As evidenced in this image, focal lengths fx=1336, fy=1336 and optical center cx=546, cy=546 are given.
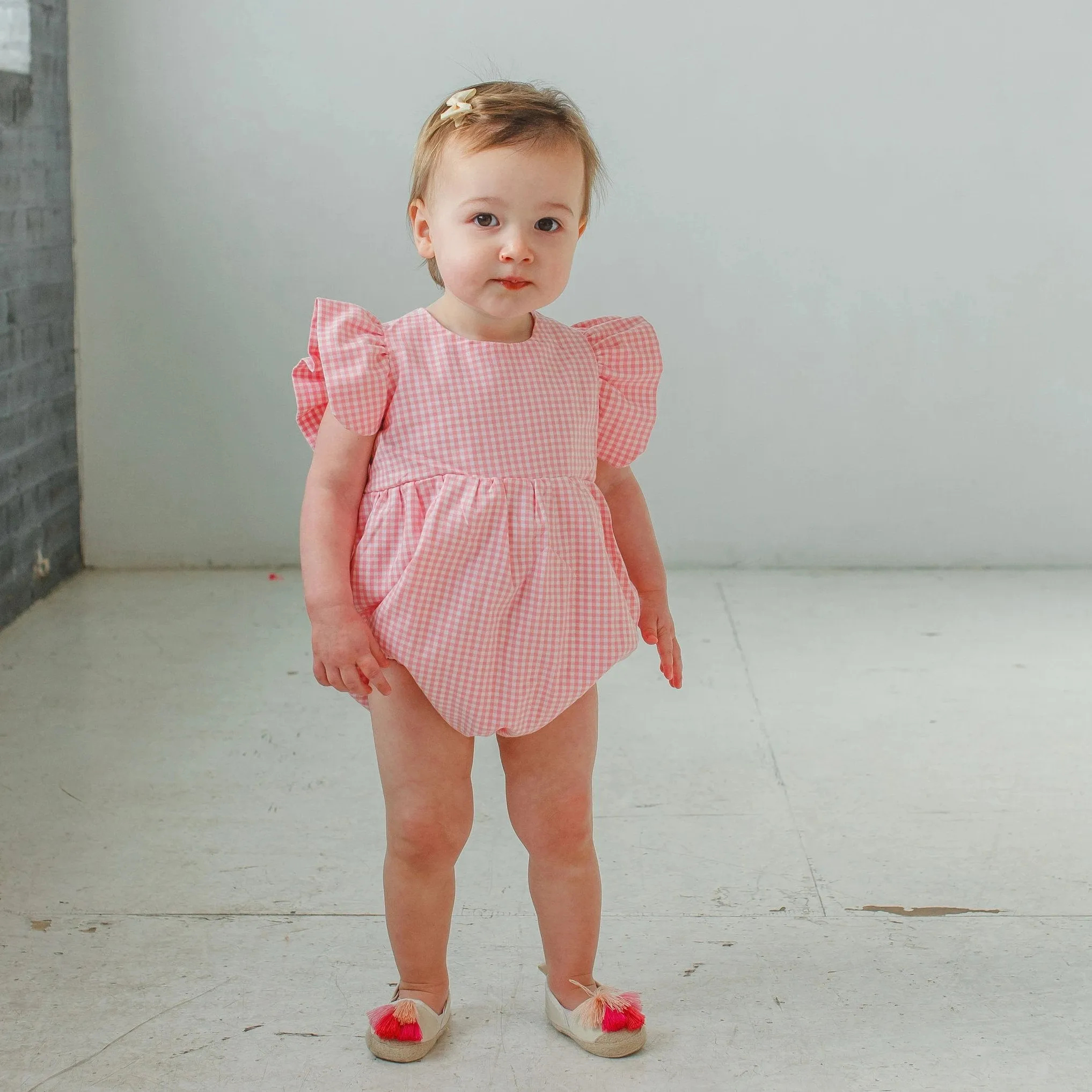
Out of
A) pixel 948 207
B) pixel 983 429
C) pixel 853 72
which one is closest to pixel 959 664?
pixel 983 429

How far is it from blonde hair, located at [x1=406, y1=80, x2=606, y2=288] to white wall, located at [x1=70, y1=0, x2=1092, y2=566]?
1.63m

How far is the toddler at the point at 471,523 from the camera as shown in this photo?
1153 mm

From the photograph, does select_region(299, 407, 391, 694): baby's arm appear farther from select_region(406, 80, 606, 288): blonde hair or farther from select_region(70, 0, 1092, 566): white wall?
select_region(70, 0, 1092, 566): white wall

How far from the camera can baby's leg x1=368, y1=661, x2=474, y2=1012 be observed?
1.23 meters

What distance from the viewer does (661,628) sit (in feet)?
4.44

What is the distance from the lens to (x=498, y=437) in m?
1.19

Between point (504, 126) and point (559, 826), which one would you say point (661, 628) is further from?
point (504, 126)

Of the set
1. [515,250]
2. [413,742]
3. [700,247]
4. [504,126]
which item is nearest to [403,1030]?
[413,742]

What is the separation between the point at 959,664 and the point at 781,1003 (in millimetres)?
1177

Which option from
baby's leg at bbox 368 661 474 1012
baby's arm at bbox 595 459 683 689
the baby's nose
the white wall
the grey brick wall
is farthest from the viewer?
the white wall

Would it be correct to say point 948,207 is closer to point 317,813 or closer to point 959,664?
point 959,664

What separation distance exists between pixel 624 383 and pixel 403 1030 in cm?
65

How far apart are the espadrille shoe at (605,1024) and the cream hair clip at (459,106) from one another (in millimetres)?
818

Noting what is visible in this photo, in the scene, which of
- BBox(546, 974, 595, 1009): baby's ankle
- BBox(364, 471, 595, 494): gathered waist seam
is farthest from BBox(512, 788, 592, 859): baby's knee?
BBox(364, 471, 595, 494): gathered waist seam
